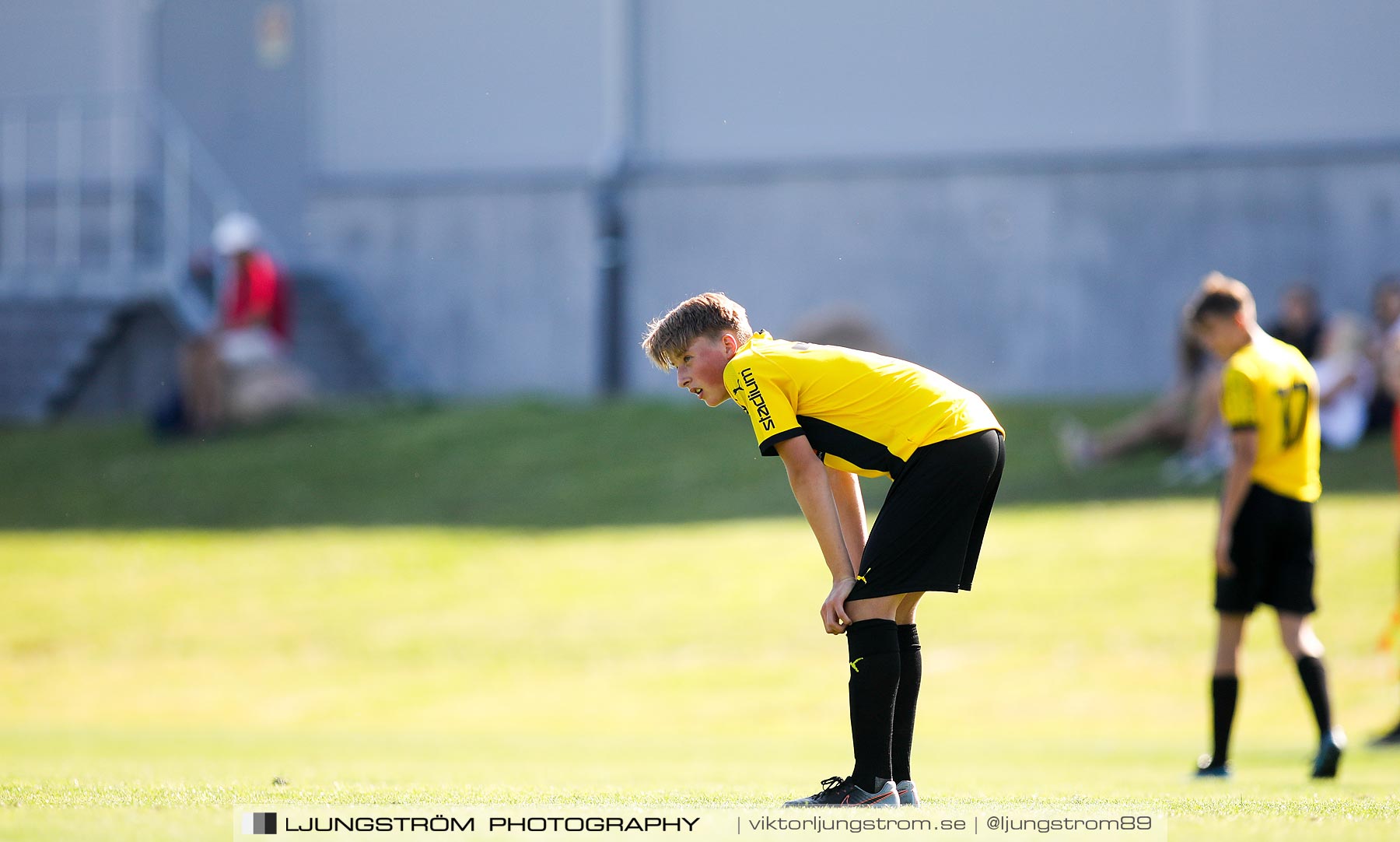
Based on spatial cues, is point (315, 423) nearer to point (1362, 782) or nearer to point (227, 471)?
point (227, 471)

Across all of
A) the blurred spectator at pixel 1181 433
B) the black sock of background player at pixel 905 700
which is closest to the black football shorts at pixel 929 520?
the black sock of background player at pixel 905 700

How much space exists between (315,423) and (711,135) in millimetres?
7002

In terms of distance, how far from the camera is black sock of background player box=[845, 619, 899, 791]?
18.6 ft

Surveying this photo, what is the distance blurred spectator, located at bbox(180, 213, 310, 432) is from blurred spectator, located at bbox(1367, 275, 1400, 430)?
12398 mm

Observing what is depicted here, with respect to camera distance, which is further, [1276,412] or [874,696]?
[1276,412]

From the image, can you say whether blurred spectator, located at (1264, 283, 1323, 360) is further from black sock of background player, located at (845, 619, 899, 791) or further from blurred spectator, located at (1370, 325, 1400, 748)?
black sock of background player, located at (845, 619, 899, 791)

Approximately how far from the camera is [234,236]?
21531 mm

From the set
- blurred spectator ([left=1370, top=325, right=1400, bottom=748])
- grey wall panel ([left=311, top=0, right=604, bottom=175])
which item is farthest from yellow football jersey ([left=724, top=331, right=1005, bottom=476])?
grey wall panel ([left=311, top=0, right=604, bottom=175])

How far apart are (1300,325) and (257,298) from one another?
12.0 metres

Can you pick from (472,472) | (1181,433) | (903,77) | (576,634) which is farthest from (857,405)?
(903,77)

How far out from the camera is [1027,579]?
15328 mm

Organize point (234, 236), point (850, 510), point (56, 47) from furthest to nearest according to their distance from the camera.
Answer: point (56, 47) < point (234, 236) < point (850, 510)

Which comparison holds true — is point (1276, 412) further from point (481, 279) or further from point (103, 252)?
point (103, 252)

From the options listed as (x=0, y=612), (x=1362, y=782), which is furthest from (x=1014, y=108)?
(x=1362, y=782)
